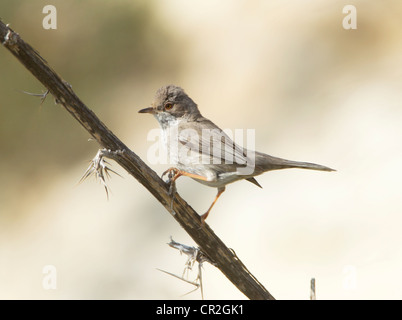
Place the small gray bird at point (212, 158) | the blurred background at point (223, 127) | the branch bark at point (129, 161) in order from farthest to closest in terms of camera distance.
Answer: the blurred background at point (223, 127)
the small gray bird at point (212, 158)
the branch bark at point (129, 161)

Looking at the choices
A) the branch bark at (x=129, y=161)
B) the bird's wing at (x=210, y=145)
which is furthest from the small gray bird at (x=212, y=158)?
the branch bark at (x=129, y=161)

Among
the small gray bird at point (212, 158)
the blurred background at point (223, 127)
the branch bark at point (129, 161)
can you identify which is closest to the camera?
the branch bark at point (129, 161)

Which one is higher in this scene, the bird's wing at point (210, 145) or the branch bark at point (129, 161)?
the bird's wing at point (210, 145)

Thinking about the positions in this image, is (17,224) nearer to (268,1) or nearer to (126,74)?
(126,74)

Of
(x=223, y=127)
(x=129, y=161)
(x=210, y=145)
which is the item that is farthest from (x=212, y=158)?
(x=223, y=127)

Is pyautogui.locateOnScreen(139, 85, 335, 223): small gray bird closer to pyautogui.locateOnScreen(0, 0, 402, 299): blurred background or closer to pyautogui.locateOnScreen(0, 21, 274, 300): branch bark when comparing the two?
pyautogui.locateOnScreen(0, 21, 274, 300): branch bark

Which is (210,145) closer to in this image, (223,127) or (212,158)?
(212,158)

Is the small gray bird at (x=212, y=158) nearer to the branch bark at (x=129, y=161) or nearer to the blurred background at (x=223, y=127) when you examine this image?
the branch bark at (x=129, y=161)

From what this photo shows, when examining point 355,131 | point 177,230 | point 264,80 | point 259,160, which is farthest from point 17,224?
point 259,160
